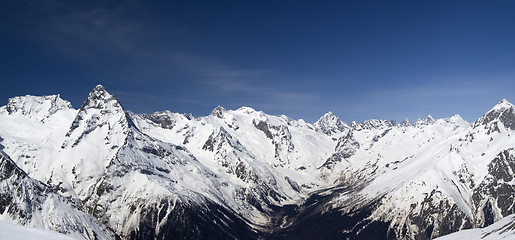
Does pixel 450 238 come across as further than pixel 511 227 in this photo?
Yes

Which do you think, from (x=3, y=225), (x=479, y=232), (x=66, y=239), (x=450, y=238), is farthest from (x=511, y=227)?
(x=3, y=225)

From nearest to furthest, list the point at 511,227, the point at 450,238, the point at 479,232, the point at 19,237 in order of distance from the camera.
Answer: the point at 19,237 < the point at 511,227 < the point at 479,232 < the point at 450,238

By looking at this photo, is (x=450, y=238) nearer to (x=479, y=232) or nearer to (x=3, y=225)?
(x=479, y=232)

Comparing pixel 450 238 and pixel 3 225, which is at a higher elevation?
pixel 3 225

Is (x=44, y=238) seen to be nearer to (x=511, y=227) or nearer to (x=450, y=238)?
(x=511, y=227)

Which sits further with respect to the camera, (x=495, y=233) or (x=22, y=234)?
(x=495, y=233)

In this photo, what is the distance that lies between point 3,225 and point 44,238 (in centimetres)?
907

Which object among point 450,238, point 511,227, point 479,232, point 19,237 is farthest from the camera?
point 450,238

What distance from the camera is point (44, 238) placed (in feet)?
230

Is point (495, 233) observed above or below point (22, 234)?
below

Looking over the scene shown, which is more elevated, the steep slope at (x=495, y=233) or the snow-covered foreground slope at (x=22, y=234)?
the snow-covered foreground slope at (x=22, y=234)

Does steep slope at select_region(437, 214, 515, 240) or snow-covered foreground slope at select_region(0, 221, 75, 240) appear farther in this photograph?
steep slope at select_region(437, 214, 515, 240)

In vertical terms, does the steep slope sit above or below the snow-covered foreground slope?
below

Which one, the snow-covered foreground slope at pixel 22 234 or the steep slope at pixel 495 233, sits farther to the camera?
the steep slope at pixel 495 233
